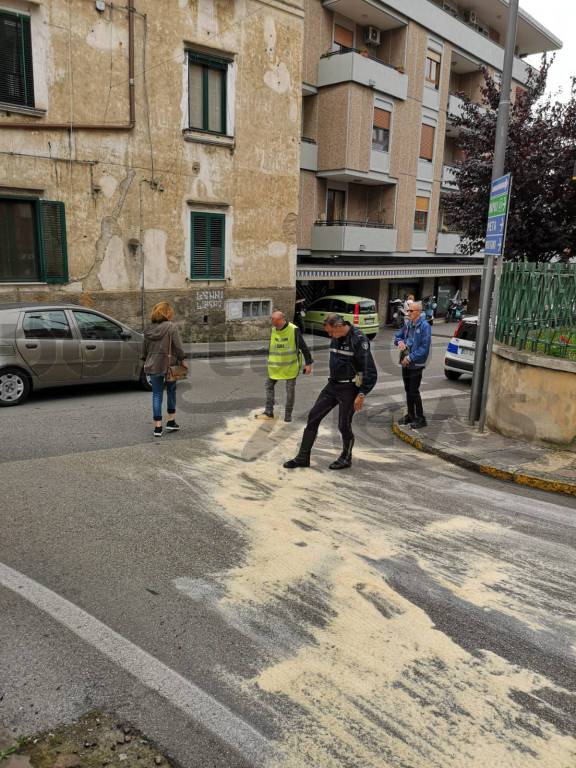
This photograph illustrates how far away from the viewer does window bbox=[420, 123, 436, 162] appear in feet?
88.6

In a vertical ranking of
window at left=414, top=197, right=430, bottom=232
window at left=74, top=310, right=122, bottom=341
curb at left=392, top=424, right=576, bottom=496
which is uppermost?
window at left=414, top=197, right=430, bottom=232

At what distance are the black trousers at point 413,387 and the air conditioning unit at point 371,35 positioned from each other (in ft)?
68.6

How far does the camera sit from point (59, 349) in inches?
378

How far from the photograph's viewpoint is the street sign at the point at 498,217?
783 centimetres

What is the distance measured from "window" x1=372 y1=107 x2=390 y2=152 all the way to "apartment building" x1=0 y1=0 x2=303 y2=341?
5.90 m

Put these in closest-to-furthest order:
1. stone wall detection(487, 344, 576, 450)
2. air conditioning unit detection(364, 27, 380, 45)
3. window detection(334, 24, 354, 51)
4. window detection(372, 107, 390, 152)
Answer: stone wall detection(487, 344, 576, 450), window detection(334, 24, 354, 51), window detection(372, 107, 390, 152), air conditioning unit detection(364, 27, 380, 45)

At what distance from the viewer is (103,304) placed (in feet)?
51.4

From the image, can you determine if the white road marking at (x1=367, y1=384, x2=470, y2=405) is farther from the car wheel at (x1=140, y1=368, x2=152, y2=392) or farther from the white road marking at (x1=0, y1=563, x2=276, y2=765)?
the white road marking at (x1=0, y1=563, x2=276, y2=765)

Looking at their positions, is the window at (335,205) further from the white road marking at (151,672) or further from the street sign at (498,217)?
the white road marking at (151,672)

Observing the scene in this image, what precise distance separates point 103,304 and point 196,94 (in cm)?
645

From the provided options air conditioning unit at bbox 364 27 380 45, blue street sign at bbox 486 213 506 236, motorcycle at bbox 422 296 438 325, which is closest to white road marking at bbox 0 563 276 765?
blue street sign at bbox 486 213 506 236

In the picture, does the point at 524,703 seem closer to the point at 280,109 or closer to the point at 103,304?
the point at 103,304

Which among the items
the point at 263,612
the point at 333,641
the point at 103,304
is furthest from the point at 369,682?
the point at 103,304

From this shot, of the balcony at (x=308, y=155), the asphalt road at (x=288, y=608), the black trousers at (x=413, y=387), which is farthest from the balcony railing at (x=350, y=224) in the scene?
the asphalt road at (x=288, y=608)
